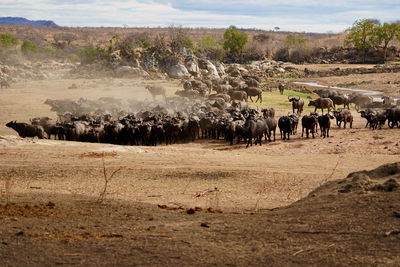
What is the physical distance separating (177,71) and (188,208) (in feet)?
162

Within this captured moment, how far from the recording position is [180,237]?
7203 millimetres

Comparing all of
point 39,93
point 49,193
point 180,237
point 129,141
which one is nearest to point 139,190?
point 49,193

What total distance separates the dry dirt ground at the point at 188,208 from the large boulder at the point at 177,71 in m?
40.5

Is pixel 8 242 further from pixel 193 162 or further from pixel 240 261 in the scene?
pixel 193 162

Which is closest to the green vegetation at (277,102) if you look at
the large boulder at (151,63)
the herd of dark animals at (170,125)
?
A: the herd of dark animals at (170,125)

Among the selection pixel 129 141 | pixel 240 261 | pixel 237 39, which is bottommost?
pixel 129 141

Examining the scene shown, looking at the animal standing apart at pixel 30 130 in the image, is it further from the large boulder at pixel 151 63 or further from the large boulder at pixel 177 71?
the large boulder at pixel 151 63

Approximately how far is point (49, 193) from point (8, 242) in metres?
4.92

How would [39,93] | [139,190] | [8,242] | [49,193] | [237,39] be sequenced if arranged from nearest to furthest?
[8,242] → [49,193] → [139,190] → [39,93] → [237,39]

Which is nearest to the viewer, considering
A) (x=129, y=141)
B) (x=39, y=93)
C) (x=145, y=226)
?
(x=145, y=226)

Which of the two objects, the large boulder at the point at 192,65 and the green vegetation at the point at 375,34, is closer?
the large boulder at the point at 192,65

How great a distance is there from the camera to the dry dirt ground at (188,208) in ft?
21.3

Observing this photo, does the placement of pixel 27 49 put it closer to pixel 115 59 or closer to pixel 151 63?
pixel 115 59

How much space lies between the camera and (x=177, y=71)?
2322 inches
